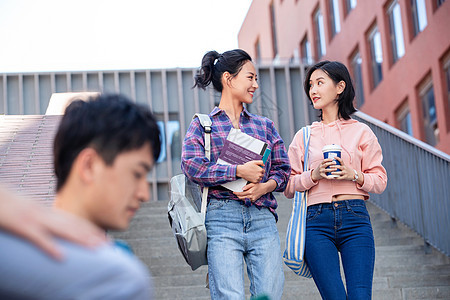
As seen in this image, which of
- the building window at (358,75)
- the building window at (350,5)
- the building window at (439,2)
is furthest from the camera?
the building window at (350,5)

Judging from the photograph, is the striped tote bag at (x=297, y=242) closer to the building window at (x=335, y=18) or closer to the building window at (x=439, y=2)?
the building window at (x=439, y=2)

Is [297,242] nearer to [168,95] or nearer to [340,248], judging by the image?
[340,248]

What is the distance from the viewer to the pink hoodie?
13.7ft

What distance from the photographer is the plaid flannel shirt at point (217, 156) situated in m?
4.01

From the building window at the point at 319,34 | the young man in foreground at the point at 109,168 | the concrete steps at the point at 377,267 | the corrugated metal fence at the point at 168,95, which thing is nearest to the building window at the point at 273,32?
the building window at the point at 319,34

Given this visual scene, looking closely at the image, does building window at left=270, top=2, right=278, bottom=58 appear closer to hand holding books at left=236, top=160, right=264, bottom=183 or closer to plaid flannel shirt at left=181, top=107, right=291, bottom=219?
plaid flannel shirt at left=181, top=107, right=291, bottom=219

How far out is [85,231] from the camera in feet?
4.03

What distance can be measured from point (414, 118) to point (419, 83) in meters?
0.91

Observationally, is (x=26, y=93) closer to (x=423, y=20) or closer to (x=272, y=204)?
(x=423, y=20)

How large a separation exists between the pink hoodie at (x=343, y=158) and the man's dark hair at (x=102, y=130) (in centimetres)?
271

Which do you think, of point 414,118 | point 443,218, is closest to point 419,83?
point 414,118

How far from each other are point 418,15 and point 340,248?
49.1 ft

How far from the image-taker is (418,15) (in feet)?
59.0

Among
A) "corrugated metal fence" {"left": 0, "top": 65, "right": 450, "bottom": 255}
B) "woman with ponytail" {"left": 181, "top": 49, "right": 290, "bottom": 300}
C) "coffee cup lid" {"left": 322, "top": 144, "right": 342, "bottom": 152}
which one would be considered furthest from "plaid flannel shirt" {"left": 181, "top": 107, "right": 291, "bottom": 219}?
"corrugated metal fence" {"left": 0, "top": 65, "right": 450, "bottom": 255}
